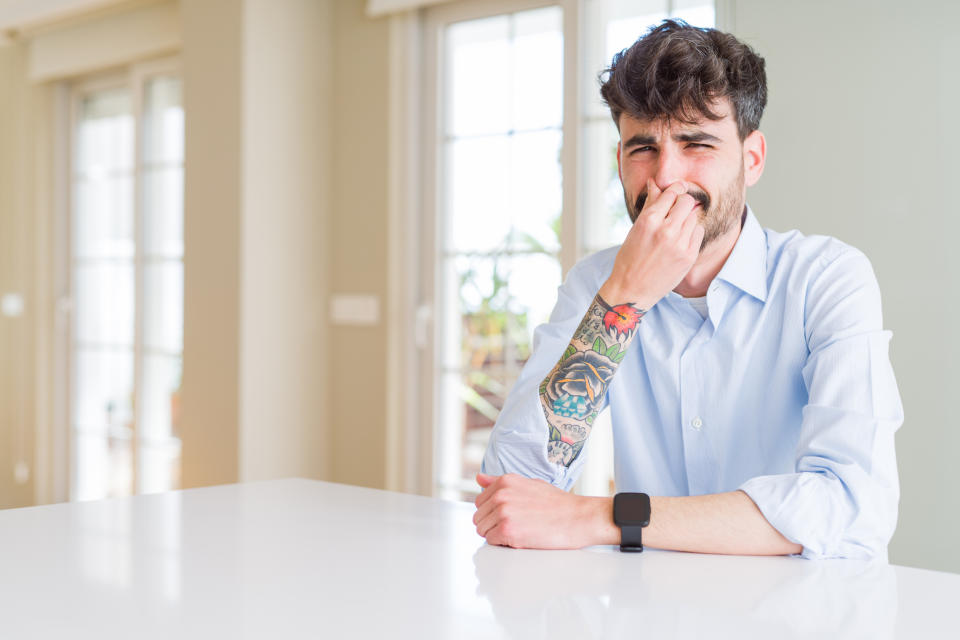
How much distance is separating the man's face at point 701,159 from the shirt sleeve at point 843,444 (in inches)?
8.4

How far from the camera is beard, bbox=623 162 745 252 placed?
1482mm

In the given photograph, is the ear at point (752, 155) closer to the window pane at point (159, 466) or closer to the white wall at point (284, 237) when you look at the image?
the white wall at point (284, 237)

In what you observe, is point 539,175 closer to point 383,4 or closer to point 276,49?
point 383,4

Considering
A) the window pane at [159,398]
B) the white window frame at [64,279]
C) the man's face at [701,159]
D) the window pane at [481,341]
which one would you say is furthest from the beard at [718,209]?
the white window frame at [64,279]

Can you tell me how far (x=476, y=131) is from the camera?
344 centimetres

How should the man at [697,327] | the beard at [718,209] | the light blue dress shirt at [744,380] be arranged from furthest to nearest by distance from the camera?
the beard at [718,209]
the man at [697,327]
the light blue dress shirt at [744,380]

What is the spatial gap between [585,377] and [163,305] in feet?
11.3

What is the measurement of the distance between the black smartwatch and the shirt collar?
1.69 ft

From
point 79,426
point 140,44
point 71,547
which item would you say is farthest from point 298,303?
point 71,547

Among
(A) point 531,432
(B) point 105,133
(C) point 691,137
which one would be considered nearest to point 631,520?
(A) point 531,432

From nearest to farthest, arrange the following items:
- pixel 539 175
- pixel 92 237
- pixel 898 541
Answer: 1. pixel 898 541
2. pixel 539 175
3. pixel 92 237

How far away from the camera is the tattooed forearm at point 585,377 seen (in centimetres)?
139

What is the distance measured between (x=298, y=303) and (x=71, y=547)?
106 inches

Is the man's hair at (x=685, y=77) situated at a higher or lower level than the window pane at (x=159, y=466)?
higher
